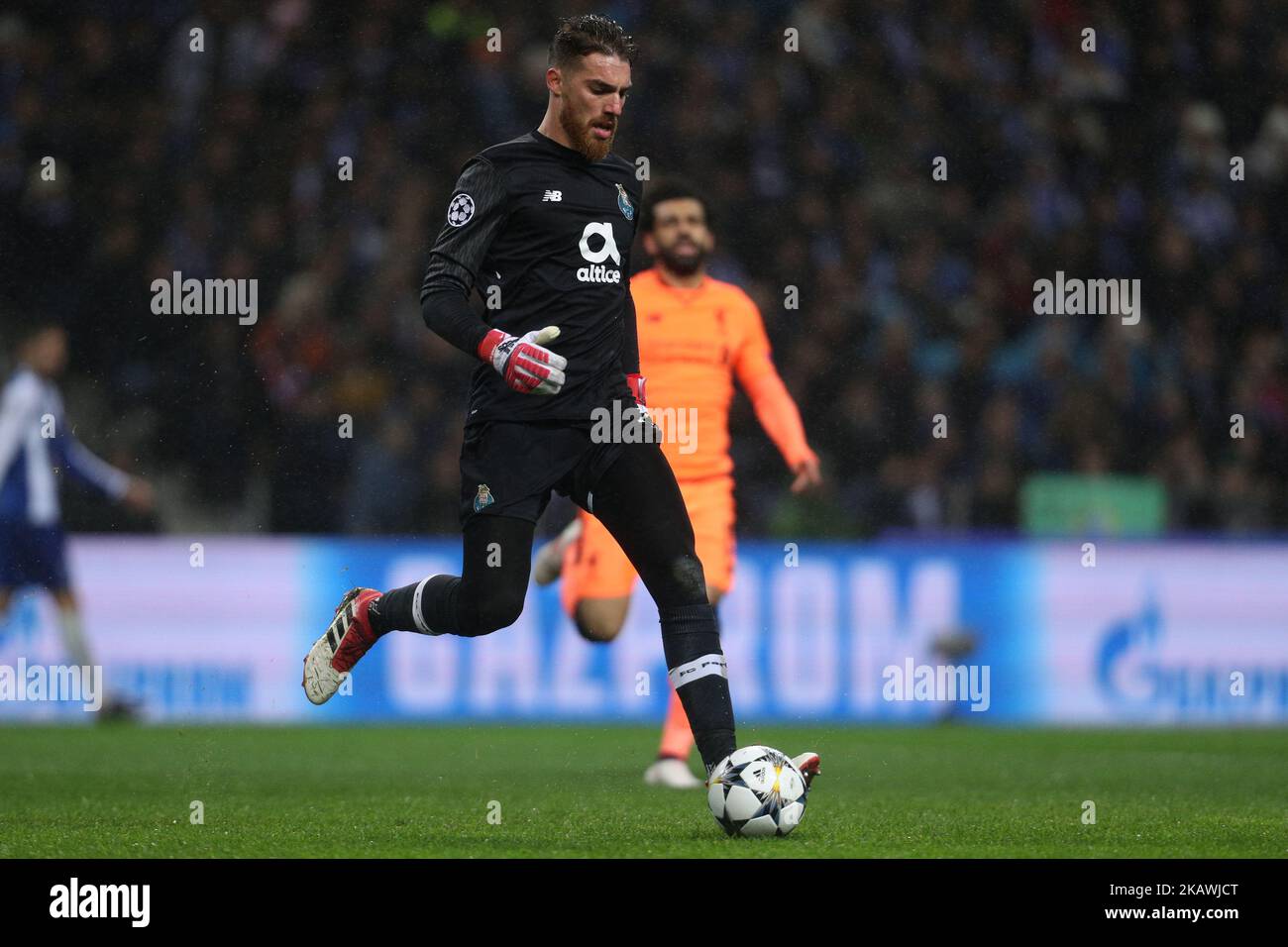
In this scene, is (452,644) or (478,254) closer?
(478,254)

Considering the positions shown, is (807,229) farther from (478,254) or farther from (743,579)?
(478,254)

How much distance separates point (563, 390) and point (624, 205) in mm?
630

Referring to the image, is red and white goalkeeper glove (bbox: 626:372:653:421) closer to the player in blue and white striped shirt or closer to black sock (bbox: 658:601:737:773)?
black sock (bbox: 658:601:737:773)

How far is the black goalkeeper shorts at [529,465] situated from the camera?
5.62 meters

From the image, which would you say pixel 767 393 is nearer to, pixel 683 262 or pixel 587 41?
pixel 683 262

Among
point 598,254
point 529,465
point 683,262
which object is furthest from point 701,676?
point 683,262

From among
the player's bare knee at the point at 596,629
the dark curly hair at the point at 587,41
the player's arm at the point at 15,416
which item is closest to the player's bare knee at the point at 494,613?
the dark curly hair at the point at 587,41

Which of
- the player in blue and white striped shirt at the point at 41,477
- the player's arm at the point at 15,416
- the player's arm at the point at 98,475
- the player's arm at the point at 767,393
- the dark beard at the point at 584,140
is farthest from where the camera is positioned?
the player's arm at the point at 15,416

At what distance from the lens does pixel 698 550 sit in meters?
7.93

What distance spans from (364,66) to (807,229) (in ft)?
10.3

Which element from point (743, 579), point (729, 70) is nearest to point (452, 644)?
point (743, 579)

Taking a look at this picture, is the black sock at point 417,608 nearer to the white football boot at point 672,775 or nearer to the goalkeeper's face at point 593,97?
the goalkeeper's face at point 593,97
